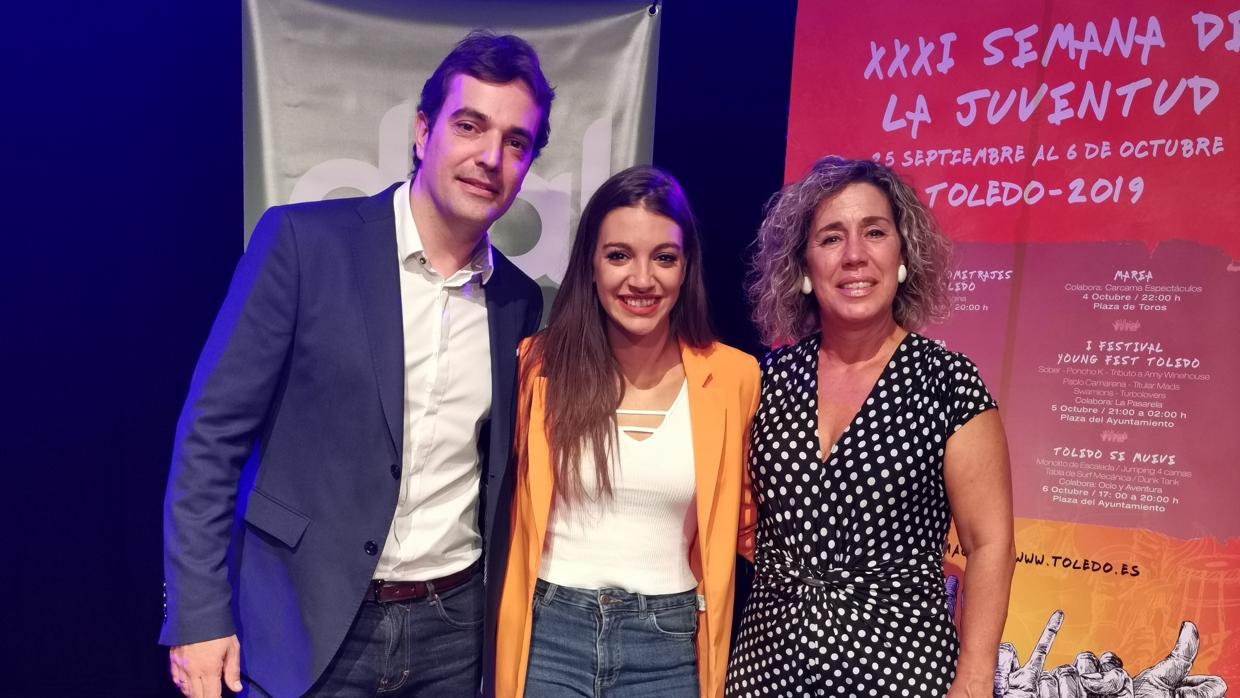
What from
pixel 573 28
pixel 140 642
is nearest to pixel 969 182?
pixel 573 28

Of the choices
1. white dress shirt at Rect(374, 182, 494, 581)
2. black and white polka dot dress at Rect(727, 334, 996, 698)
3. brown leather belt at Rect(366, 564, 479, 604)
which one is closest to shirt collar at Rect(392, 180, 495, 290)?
white dress shirt at Rect(374, 182, 494, 581)

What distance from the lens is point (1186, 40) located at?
2.56 m

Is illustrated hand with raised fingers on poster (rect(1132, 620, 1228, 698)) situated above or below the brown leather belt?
below

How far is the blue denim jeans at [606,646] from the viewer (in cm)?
189

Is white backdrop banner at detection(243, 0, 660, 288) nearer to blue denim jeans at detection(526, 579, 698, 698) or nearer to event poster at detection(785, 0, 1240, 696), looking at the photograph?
event poster at detection(785, 0, 1240, 696)

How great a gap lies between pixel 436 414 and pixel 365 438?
0.54 feet

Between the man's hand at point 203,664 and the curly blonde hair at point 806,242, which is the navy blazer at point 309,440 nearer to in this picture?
the man's hand at point 203,664

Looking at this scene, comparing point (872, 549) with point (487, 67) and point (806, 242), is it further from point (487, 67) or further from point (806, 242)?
point (487, 67)

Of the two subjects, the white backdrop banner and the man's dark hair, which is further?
the white backdrop banner

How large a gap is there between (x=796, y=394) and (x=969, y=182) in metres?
1.29

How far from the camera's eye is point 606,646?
1888 millimetres

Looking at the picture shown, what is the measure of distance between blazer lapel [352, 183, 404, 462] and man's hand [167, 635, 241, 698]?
1.54 feet

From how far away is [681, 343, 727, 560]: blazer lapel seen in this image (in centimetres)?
195

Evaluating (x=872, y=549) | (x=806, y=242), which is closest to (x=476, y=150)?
(x=806, y=242)
